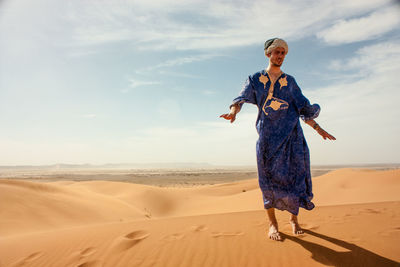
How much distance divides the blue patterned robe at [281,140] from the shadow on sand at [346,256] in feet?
1.57

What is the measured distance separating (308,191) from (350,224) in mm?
926

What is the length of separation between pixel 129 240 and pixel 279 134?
7.78ft

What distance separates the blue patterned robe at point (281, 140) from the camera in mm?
3064

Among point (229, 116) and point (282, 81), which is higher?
point (282, 81)

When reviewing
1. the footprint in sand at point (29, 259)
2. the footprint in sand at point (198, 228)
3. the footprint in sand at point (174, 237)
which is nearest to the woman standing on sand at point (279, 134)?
the footprint in sand at point (198, 228)

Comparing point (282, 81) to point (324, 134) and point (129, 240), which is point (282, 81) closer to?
point (324, 134)

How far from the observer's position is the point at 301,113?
3451 mm

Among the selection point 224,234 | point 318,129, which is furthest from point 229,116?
point 224,234

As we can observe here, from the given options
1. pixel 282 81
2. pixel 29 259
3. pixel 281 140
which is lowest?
pixel 29 259

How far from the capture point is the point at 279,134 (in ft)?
10.4

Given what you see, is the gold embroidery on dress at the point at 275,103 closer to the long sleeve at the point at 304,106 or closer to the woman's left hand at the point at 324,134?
the long sleeve at the point at 304,106

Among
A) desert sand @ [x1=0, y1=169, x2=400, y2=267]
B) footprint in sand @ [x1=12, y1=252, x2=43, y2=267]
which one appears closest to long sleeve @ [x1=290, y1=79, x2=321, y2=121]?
desert sand @ [x1=0, y1=169, x2=400, y2=267]

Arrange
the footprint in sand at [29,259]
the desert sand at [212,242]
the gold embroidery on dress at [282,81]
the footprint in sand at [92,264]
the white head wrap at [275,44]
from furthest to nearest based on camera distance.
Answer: the gold embroidery on dress at [282,81], the white head wrap at [275,44], the footprint in sand at [29,259], the footprint in sand at [92,264], the desert sand at [212,242]

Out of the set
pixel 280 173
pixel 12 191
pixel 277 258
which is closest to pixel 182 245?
pixel 277 258
